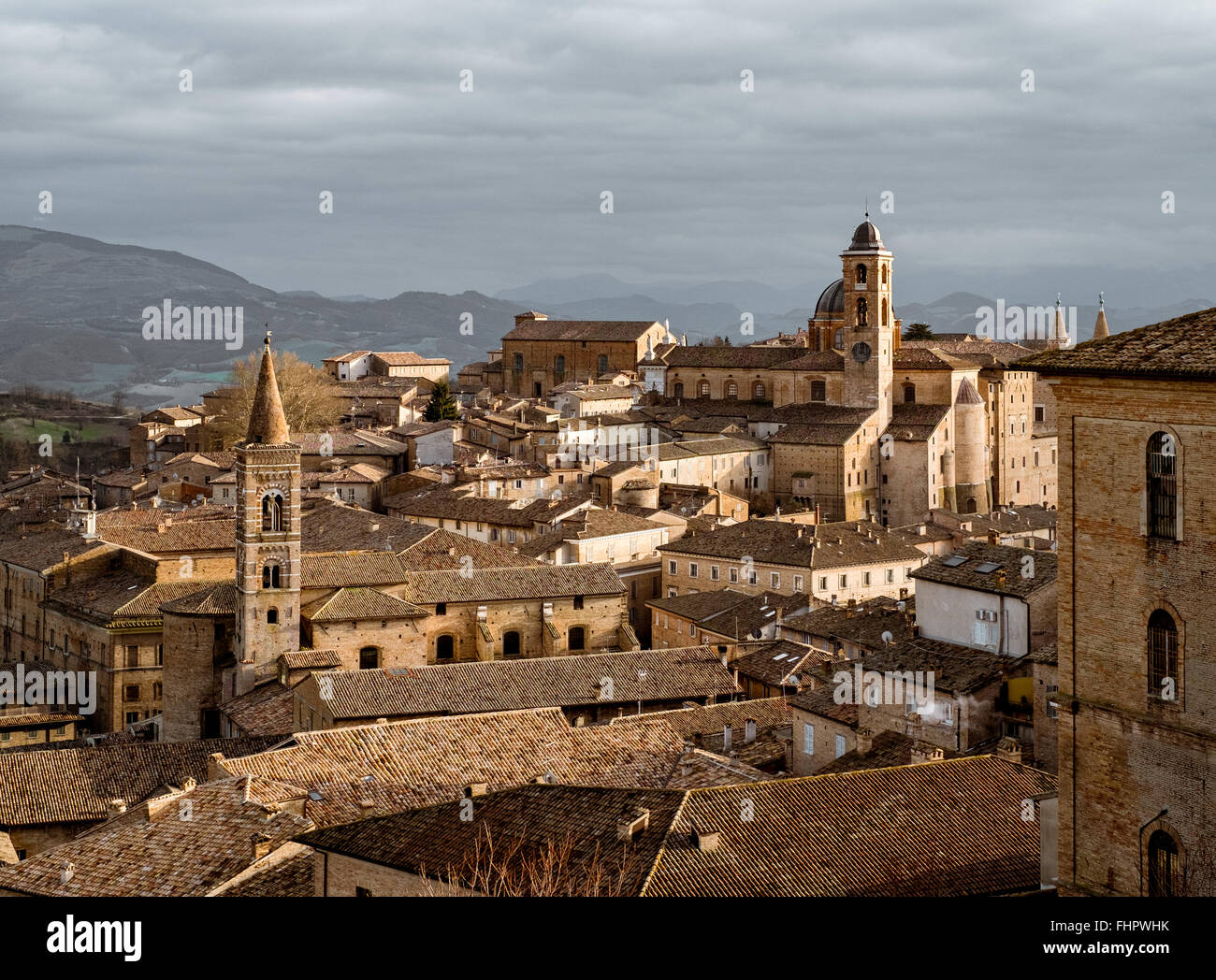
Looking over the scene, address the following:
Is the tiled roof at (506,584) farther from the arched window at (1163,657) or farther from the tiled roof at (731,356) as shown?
the tiled roof at (731,356)

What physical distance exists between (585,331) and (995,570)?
67.5 meters

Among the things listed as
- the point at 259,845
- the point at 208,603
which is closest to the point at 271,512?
the point at 208,603

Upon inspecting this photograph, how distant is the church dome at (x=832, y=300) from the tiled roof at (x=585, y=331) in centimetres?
1452

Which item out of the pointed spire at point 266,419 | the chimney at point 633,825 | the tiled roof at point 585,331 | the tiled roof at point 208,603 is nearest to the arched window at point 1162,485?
the chimney at point 633,825

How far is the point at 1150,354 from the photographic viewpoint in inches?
510

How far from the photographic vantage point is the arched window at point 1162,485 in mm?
12680

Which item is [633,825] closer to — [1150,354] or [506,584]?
[1150,354]

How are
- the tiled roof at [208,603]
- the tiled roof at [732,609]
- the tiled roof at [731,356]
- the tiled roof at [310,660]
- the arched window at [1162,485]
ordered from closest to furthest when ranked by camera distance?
the arched window at [1162,485] → the tiled roof at [310,660] → the tiled roof at [208,603] → the tiled roof at [732,609] → the tiled roof at [731,356]

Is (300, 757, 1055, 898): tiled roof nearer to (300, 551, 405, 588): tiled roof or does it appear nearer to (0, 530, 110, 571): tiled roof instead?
(300, 551, 405, 588): tiled roof

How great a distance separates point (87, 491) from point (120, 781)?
36.6 m

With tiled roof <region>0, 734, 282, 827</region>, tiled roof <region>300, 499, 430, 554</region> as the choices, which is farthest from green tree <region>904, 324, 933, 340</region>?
tiled roof <region>0, 734, 282, 827</region>

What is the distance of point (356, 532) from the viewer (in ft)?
151

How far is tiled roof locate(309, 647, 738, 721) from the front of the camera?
28984mm
